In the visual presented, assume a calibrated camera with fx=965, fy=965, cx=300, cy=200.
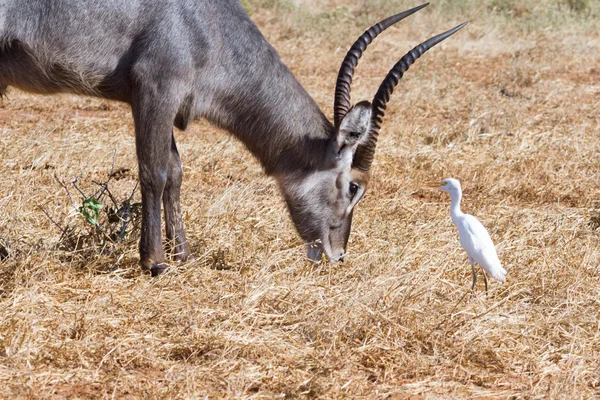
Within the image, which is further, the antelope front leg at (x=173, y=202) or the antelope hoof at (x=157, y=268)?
the antelope front leg at (x=173, y=202)

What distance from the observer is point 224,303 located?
4.93m

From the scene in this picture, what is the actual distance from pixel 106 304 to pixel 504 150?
496 cm

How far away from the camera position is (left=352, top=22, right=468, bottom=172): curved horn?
5.55 m

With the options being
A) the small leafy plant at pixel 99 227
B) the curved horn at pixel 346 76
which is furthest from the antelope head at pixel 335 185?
the small leafy plant at pixel 99 227

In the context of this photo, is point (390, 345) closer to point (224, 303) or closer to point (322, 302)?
point (322, 302)

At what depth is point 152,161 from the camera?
5465 millimetres

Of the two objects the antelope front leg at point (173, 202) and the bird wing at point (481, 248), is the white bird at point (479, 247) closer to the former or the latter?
the bird wing at point (481, 248)

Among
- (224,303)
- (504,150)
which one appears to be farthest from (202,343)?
(504,150)

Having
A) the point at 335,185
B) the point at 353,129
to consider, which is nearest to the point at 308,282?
the point at 335,185

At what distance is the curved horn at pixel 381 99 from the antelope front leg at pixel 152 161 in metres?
1.16

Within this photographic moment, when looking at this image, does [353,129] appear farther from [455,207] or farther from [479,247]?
[479,247]

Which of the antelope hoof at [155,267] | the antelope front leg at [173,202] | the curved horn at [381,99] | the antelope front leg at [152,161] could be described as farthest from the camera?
the antelope front leg at [173,202]

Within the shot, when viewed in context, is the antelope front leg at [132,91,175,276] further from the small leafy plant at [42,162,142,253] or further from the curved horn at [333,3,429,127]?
the curved horn at [333,3,429,127]

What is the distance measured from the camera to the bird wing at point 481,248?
5.16 meters
